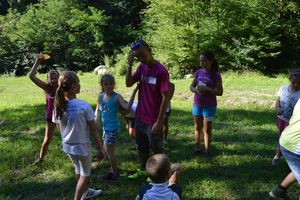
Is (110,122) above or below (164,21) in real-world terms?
below

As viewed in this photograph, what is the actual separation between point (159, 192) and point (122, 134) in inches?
178

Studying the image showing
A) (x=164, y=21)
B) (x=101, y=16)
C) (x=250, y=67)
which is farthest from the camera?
(x=101, y=16)

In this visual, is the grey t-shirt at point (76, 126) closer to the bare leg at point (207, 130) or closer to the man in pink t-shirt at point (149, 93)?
the man in pink t-shirt at point (149, 93)

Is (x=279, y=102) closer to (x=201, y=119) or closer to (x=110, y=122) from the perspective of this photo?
(x=201, y=119)

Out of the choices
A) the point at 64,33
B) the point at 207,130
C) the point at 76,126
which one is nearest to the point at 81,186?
the point at 76,126

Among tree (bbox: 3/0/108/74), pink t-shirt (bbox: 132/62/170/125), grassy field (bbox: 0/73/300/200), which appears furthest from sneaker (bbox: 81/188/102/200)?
tree (bbox: 3/0/108/74)

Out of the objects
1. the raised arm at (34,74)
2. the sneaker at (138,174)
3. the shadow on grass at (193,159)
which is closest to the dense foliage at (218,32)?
the shadow on grass at (193,159)

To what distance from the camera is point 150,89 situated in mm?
4820

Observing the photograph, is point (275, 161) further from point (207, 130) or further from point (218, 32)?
point (218, 32)

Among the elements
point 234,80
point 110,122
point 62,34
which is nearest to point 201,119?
point 110,122

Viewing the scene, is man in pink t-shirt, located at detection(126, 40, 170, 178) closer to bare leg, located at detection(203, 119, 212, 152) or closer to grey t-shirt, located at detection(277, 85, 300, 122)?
bare leg, located at detection(203, 119, 212, 152)

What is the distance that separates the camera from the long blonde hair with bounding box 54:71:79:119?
4227mm

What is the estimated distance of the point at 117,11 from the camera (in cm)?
2944

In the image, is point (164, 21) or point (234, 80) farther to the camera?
point (164, 21)
